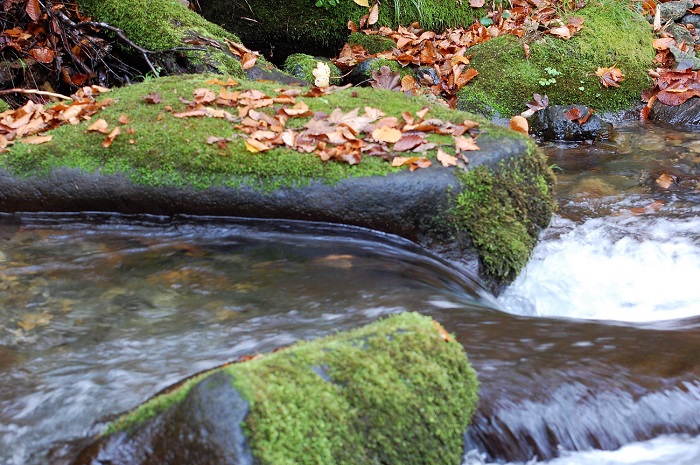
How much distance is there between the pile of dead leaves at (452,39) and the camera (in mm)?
7902

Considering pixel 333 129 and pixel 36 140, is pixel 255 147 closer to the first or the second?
pixel 333 129

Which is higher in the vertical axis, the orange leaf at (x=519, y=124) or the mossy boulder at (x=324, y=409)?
the orange leaf at (x=519, y=124)

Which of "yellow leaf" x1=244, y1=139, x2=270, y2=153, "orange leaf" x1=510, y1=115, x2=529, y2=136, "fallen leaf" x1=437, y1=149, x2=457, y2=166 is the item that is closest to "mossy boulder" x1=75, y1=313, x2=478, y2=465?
"fallen leaf" x1=437, y1=149, x2=457, y2=166

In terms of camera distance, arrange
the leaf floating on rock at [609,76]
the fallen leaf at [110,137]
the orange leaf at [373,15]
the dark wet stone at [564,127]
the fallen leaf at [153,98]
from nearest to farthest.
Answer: the fallen leaf at [110,137] → the fallen leaf at [153,98] → the dark wet stone at [564,127] → the leaf floating on rock at [609,76] → the orange leaf at [373,15]

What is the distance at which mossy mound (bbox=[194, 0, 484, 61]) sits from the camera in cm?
858

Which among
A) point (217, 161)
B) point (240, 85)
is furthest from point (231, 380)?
point (240, 85)

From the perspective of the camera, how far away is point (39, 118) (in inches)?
195

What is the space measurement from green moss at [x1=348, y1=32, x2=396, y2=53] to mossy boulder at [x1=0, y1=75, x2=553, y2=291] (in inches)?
152

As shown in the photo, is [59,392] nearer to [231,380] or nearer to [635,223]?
[231,380]

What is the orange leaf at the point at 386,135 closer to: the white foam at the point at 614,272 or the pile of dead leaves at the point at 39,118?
the white foam at the point at 614,272

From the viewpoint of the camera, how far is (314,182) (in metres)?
3.99

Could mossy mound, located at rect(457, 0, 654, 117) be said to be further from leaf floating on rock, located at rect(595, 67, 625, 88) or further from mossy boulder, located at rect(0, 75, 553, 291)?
mossy boulder, located at rect(0, 75, 553, 291)

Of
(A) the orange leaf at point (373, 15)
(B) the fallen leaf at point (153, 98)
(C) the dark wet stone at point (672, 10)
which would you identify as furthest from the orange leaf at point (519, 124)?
(C) the dark wet stone at point (672, 10)

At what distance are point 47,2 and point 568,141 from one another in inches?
221
